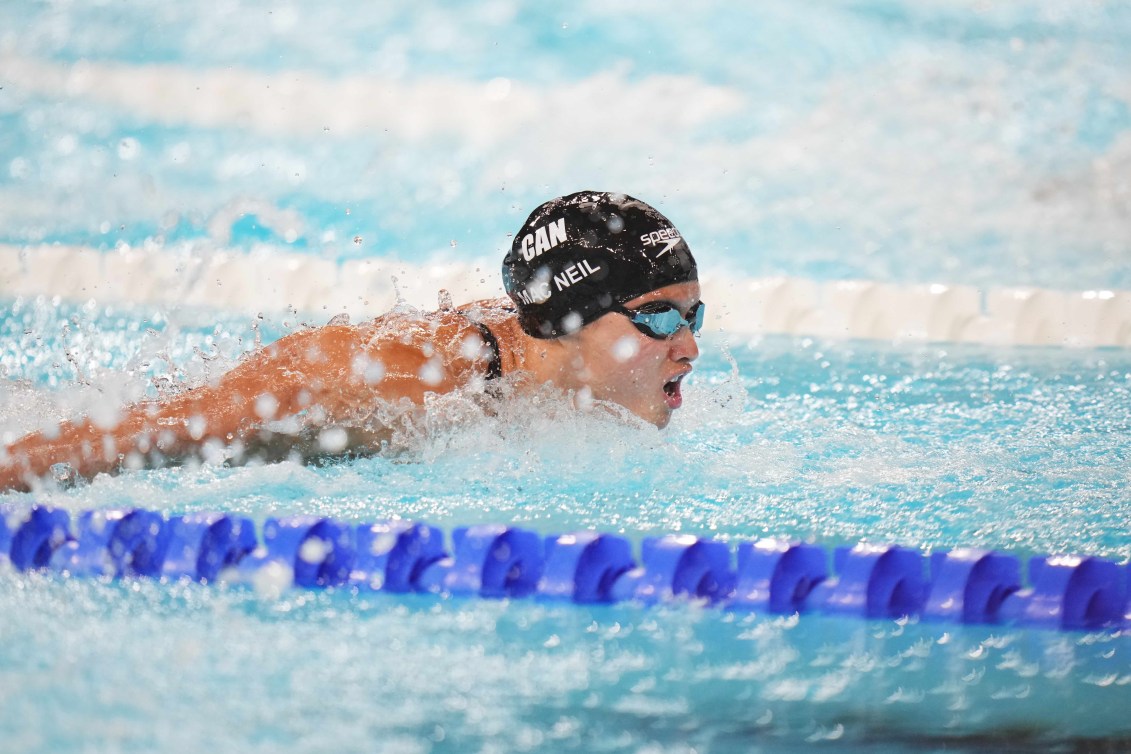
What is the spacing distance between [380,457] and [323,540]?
0.54m

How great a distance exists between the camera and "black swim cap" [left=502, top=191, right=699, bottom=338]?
2494 mm

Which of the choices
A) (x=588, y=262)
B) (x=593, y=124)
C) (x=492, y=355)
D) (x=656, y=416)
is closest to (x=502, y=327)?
(x=492, y=355)

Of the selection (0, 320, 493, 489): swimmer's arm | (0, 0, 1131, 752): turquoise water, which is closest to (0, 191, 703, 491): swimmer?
(0, 320, 493, 489): swimmer's arm

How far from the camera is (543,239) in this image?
2.54m

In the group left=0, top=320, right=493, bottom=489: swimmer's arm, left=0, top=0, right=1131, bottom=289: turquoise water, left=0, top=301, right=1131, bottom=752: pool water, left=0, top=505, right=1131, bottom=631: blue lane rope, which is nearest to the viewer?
left=0, top=301, right=1131, bottom=752: pool water

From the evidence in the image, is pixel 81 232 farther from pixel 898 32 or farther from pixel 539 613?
pixel 539 613

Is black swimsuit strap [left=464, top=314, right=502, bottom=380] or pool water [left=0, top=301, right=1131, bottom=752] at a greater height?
black swimsuit strap [left=464, top=314, right=502, bottom=380]

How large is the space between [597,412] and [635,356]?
0.55 feet

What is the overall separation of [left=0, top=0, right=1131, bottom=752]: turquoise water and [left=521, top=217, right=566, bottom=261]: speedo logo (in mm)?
335

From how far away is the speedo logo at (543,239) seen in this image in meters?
2.52

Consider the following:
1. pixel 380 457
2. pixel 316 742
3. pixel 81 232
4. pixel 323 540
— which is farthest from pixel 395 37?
pixel 316 742

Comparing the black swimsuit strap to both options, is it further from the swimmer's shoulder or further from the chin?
the chin

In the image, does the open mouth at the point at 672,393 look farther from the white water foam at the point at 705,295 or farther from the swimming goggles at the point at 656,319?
the white water foam at the point at 705,295

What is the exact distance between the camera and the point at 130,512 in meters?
2.14
